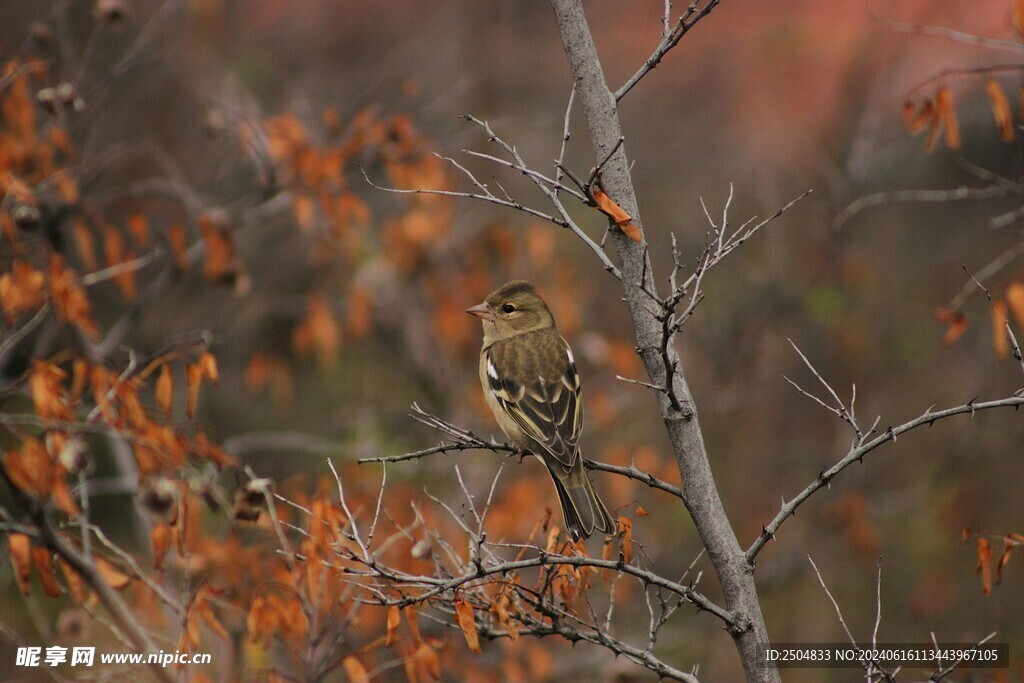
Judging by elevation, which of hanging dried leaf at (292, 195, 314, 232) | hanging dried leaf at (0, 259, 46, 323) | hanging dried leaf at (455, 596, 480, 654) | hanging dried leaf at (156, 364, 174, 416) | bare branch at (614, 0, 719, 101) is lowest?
hanging dried leaf at (455, 596, 480, 654)

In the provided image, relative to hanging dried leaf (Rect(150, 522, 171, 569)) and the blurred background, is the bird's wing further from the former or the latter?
hanging dried leaf (Rect(150, 522, 171, 569))

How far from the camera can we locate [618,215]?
4.20m

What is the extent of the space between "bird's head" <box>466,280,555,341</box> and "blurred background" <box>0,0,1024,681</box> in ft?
5.26

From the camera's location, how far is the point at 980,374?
12.4 m

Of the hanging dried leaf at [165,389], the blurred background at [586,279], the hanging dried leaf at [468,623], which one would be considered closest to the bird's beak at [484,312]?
the blurred background at [586,279]

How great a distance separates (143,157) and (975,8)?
11609 millimetres

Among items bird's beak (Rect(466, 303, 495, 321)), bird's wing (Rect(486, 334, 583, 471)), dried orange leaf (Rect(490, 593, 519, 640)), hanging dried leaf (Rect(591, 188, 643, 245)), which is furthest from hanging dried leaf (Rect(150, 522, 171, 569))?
bird's beak (Rect(466, 303, 495, 321))

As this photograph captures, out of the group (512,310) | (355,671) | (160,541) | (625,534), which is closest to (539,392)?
(512,310)

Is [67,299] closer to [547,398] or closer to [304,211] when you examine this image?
[304,211]

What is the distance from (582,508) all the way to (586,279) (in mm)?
7667

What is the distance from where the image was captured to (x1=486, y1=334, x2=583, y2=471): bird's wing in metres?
6.47

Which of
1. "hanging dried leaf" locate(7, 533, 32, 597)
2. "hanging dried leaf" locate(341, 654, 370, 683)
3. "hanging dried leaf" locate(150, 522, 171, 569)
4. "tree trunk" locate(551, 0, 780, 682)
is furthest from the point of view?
"hanging dried leaf" locate(150, 522, 171, 569)

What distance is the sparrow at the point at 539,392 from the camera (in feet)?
20.5

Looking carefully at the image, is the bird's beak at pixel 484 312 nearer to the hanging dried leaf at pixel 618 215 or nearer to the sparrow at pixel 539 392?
the sparrow at pixel 539 392
